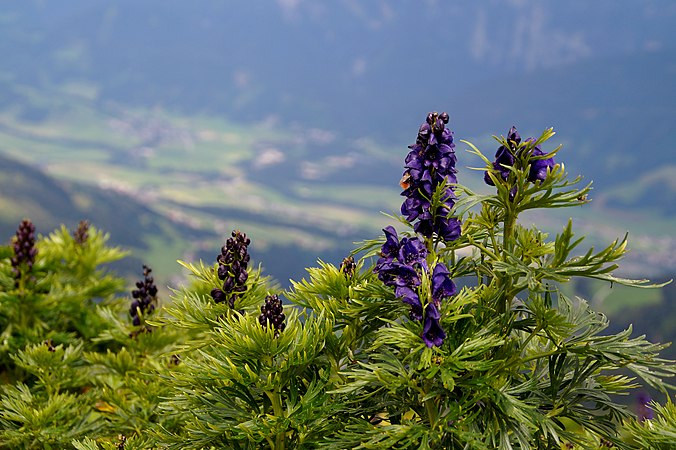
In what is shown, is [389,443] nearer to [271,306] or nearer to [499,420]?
[499,420]

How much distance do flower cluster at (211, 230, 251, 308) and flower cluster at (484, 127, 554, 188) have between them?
4.75ft

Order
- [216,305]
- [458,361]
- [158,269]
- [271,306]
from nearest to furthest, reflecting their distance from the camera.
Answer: [458,361] < [271,306] < [216,305] < [158,269]

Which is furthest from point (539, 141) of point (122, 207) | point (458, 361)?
point (122, 207)

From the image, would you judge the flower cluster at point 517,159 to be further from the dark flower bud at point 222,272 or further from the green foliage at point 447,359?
the dark flower bud at point 222,272

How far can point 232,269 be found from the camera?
3.65 m

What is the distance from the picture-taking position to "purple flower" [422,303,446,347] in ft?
8.67

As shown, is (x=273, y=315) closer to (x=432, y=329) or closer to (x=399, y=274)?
(x=399, y=274)

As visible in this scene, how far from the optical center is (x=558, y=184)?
9.41ft

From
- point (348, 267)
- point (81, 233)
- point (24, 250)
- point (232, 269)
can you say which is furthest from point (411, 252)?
point (81, 233)

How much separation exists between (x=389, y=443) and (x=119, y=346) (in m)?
4.88

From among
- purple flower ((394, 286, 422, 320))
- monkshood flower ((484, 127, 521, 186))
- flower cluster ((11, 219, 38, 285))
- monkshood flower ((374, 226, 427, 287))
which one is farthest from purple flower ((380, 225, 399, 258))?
flower cluster ((11, 219, 38, 285))

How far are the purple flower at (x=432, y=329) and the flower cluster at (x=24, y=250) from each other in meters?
4.65

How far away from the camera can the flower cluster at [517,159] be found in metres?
2.89

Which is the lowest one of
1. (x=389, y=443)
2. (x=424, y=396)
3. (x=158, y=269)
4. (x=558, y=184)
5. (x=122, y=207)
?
(x=389, y=443)
